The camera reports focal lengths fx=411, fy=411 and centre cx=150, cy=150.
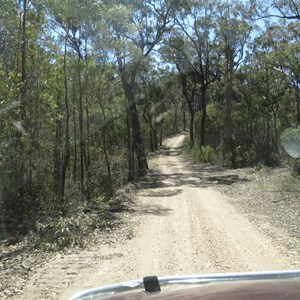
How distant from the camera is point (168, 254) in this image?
7898mm

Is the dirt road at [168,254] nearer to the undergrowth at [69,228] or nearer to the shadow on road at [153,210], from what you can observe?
the shadow on road at [153,210]

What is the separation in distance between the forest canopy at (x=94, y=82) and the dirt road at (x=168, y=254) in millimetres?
2938

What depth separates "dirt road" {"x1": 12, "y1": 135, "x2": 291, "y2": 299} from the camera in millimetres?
6559

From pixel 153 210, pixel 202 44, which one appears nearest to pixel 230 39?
pixel 202 44

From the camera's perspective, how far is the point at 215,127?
2092 inches

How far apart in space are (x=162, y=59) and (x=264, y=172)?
18361mm

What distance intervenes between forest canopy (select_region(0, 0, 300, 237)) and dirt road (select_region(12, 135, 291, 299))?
2.94 m

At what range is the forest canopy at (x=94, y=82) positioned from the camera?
40.3ft

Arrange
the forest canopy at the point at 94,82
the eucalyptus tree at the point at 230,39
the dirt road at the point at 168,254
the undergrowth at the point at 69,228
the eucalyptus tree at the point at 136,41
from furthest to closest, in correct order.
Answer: the eucalyptus tree at the point at 230,39, the eucalyptus tree at the point at 136,41, the forest canopy at the point at 94,82, the undergrowth at the point at 69,228, the dirt road at the point at 168,254

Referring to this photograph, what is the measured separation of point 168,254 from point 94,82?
12.2 metres

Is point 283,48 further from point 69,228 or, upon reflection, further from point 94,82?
point 69,228

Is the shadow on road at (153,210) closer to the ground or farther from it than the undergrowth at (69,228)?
closer to the ground

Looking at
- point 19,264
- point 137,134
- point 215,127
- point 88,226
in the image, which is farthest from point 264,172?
point 215,127

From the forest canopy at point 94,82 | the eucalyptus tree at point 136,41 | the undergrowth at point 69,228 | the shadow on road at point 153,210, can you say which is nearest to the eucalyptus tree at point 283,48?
the forest canopy at point 94,82
